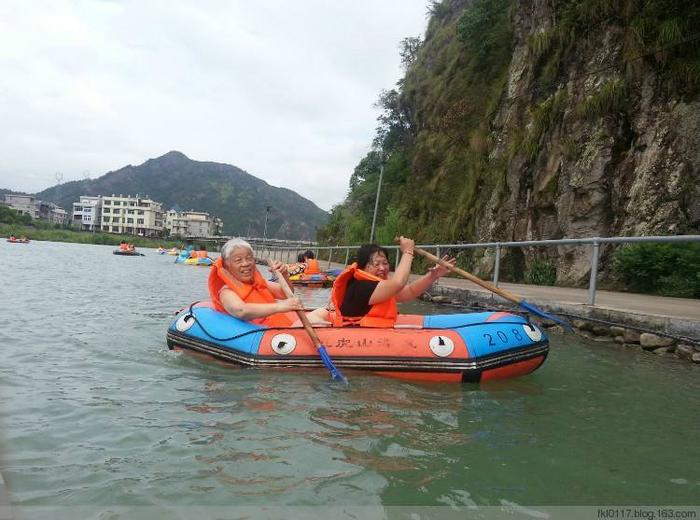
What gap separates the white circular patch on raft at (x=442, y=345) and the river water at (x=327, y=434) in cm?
34

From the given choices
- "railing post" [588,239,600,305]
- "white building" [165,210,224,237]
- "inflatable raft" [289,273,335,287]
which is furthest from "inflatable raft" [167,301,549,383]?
"white building" [165,210,224,237]

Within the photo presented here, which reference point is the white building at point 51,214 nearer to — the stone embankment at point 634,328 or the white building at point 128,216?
the white building at point 128,216

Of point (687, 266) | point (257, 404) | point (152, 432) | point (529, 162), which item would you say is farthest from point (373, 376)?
point (529, 162)

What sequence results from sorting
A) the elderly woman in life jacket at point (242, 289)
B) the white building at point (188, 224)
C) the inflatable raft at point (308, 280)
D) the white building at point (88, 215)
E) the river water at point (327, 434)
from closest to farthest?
1. the river water at point (327, 434)
2. the elderly woman in life jacket at point (242, 289)
3. the inflatable raft at point (308, 280)
4. the white building at point (88, 215)
5. the white building at point (188, 224)

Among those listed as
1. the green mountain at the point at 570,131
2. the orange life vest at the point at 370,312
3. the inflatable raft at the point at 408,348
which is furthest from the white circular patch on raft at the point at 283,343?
the green mountain at the point at 570,131

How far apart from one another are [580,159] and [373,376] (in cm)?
1041

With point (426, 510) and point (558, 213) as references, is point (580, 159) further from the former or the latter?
point (426, 510)

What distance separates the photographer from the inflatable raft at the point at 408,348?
5422mm

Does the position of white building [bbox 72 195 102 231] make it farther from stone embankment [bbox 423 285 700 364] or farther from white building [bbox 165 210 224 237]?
stone embankment [bbox 423 285 700 364]

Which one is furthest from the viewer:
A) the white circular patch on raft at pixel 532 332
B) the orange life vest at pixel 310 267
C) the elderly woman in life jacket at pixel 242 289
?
the orange life vest at pixel 310 267

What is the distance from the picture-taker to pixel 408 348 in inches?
217

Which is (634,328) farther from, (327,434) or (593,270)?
(327,434)

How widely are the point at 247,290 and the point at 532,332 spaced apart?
3.11 m

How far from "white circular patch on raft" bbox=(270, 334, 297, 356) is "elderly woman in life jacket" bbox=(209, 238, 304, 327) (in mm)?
285
